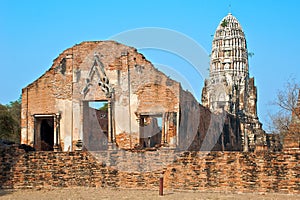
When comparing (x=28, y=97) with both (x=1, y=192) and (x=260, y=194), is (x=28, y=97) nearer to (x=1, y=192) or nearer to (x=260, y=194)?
(x=1, y=192)

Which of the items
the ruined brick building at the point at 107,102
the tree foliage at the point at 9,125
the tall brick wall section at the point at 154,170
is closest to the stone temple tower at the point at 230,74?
the tree foliage at the point at 9,125

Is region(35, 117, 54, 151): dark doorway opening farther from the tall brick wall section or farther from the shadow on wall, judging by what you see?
the shadow on wall

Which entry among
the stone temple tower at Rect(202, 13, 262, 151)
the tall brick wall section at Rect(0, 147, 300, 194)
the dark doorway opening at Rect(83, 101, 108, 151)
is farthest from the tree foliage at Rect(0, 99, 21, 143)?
the stone temple tower at Rect(202, 13, 262, 151)

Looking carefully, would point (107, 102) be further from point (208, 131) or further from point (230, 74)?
point (230, 74)

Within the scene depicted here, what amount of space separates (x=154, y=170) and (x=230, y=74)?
4032 cm

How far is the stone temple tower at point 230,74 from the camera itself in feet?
148

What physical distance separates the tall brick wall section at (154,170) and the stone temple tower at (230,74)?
29194 mm

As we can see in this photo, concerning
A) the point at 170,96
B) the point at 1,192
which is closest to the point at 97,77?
the point at 170,96

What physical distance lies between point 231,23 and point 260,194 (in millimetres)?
45755

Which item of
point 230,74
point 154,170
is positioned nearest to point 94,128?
point 154,170

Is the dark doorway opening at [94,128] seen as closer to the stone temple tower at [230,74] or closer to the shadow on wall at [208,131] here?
the shadow on wall at [208,131]

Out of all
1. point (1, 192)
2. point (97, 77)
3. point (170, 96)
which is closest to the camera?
point (1, 192)

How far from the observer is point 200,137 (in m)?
22.0

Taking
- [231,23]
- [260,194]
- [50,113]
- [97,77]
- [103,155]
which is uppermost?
[231,23]
